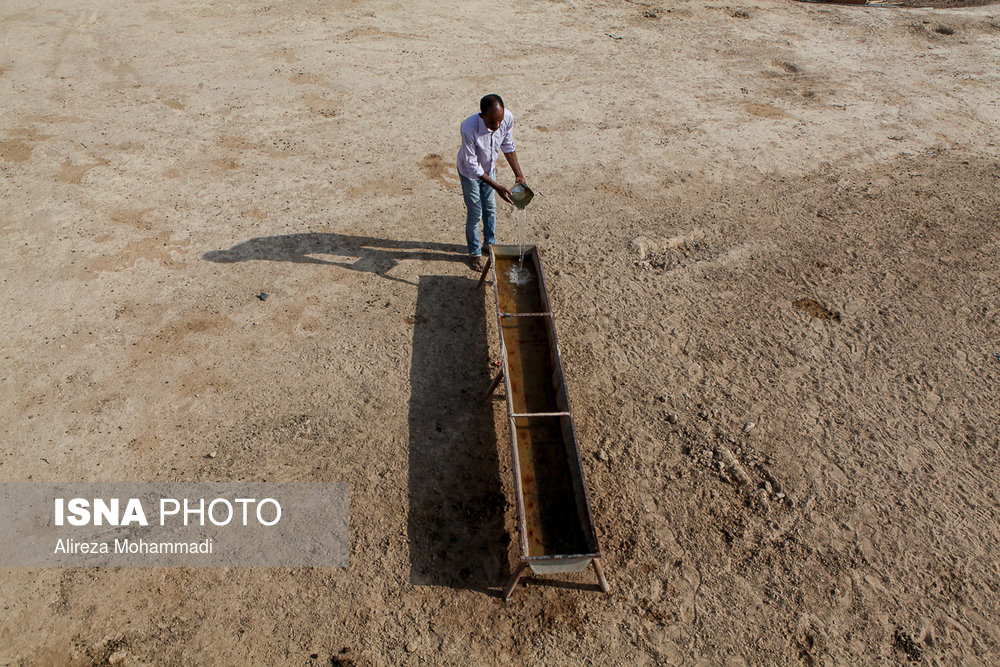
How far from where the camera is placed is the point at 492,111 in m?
5.12

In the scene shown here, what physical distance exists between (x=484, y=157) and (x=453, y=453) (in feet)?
9.12

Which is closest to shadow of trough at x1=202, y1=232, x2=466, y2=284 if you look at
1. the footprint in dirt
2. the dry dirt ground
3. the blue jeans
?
the dry dirt ground

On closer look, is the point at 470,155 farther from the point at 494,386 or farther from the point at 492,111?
the point at 494,386

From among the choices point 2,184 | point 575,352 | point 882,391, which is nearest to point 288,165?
point 2,184

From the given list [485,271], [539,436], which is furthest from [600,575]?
[485,271]

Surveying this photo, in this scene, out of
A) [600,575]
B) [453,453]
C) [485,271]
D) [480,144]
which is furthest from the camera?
[485,271]

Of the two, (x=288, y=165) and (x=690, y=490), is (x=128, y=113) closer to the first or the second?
(x=288, y=165)

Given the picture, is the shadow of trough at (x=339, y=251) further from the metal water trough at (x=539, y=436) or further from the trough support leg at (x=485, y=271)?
the metal water trough at (x=539, y=436)

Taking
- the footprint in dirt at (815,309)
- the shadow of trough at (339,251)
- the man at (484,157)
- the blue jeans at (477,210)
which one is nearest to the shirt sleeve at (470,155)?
the man at (484,157)

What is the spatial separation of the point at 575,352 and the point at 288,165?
4.81 meters

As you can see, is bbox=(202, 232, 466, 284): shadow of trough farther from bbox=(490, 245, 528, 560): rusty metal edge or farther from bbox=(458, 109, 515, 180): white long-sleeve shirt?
bbox=(490, 245, 528, 560): rusty metal edge

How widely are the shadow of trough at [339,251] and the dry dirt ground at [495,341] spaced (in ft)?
0.16

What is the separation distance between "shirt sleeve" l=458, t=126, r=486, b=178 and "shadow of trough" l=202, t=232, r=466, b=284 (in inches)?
47.9

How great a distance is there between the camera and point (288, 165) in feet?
25.7
